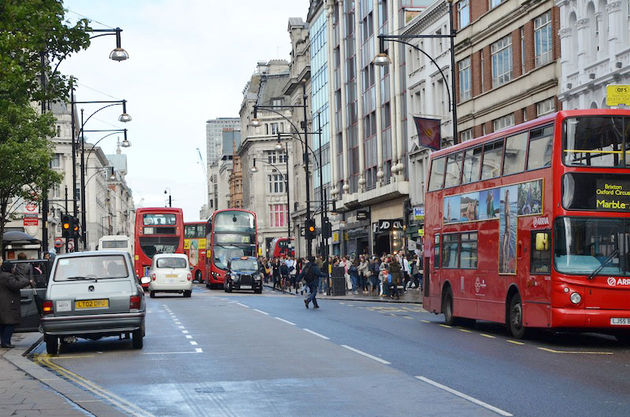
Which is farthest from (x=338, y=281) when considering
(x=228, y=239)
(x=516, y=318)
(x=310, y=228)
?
(x=516, y=318)

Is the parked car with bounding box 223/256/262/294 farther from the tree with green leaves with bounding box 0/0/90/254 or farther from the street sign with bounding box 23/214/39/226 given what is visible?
the tree with green leaves with bounding box 0/0/90/254

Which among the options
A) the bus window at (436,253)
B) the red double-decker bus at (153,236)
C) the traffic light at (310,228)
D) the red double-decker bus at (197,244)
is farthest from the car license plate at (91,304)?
the red double-decker bus at (197,244)

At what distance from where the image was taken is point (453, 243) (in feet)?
85.0

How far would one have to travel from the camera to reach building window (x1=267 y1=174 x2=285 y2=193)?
132 meters

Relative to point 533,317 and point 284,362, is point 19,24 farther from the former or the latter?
point 533,317

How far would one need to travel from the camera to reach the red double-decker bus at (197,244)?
7662 cm

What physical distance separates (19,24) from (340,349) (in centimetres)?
769

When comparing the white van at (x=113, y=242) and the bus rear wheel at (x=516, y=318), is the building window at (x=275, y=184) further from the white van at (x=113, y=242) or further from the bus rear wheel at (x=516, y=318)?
the bus rear wheel at (x=516, y=318)

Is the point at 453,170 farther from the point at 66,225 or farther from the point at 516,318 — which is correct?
the point at 66,225

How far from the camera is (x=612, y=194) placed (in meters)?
19.8

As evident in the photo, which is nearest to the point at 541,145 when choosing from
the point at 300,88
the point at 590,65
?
the point at 590,65

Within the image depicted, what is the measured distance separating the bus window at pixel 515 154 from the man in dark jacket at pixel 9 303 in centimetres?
943

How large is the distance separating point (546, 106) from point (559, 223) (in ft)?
73.8

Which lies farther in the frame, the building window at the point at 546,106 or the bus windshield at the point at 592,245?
the building window at the point at 546,106
